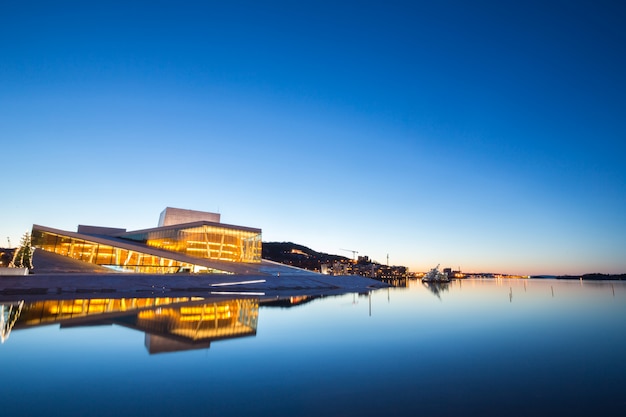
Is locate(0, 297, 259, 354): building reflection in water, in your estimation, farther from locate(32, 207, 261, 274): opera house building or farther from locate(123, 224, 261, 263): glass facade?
locate(123, 224, 261, 263): glass facade

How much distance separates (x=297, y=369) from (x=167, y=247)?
53.8m

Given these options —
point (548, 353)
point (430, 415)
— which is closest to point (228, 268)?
point (548, 353)

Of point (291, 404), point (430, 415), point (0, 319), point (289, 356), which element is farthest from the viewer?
point (0, 319)

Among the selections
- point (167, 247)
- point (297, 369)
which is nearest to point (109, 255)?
point (167, 247)

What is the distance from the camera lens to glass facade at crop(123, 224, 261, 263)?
58375 millimetres

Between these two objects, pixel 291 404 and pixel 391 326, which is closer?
pixel 291 404

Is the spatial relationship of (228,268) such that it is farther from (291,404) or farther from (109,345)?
(291,404)

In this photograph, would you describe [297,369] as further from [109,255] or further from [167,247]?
[167,247]

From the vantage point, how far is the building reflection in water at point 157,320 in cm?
1357

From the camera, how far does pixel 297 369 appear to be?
33.4 ft

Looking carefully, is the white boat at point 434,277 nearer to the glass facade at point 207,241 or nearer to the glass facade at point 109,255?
the glass facade at point 207,241

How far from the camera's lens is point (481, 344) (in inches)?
584

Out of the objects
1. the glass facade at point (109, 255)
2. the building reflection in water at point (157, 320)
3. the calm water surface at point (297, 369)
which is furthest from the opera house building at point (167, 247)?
the calm water surface at point (297, 369)

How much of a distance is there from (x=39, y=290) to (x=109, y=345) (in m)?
26.2
